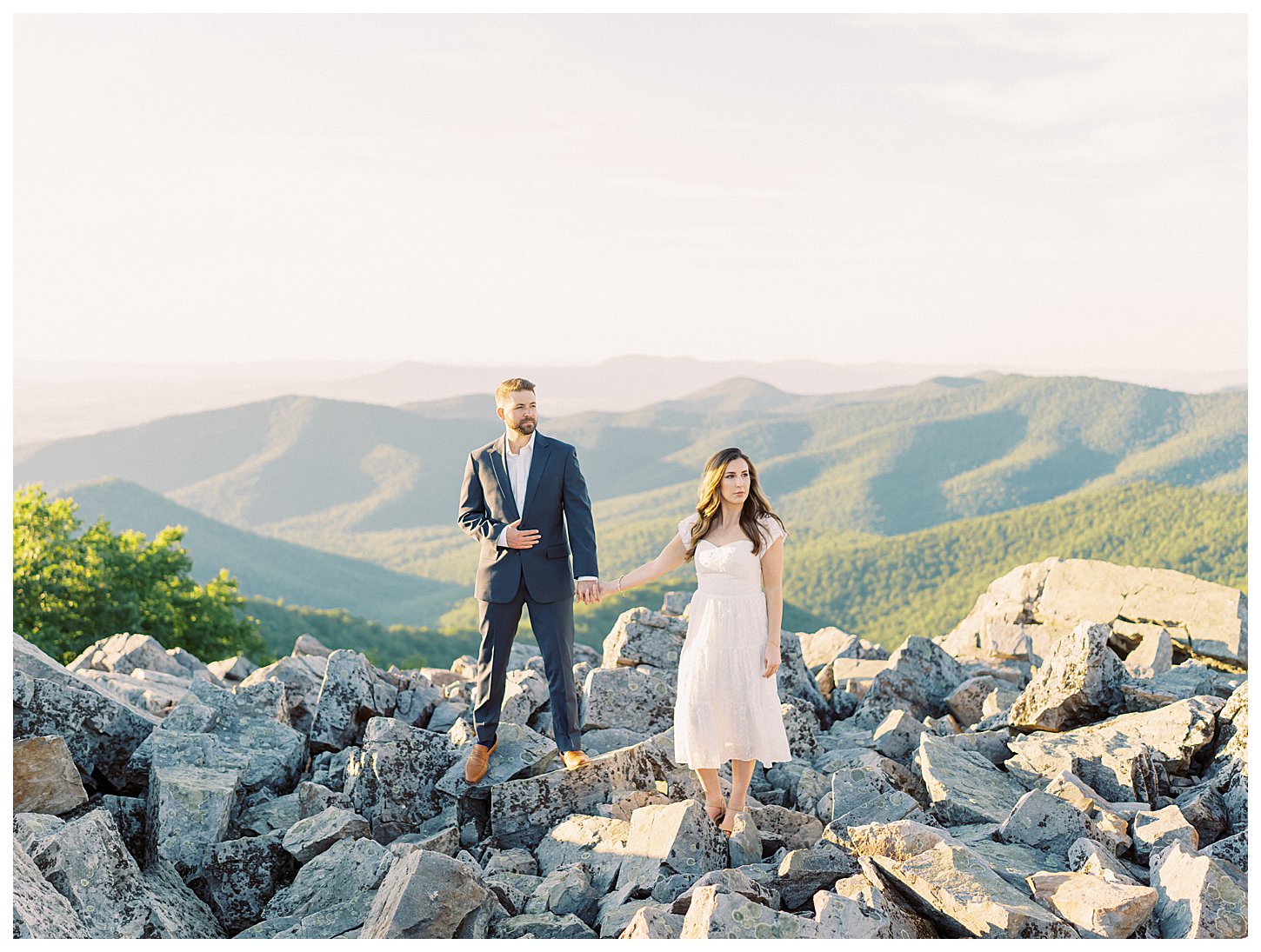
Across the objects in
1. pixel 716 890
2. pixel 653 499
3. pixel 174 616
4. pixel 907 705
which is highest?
pixel 716 890

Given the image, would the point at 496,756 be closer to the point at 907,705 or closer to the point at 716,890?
the point at 716,890

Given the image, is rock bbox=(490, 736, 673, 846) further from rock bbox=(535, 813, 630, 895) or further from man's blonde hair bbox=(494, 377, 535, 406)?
man's blonde hair bbox=(494, 377, 535, 406)

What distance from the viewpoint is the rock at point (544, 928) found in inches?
218

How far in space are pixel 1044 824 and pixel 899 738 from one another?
1966 millimetres

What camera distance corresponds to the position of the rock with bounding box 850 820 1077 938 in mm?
5125

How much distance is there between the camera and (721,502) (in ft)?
21.6

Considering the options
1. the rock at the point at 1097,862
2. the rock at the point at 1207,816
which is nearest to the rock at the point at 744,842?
the rock at the point at 1097,862

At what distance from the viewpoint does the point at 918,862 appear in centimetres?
561

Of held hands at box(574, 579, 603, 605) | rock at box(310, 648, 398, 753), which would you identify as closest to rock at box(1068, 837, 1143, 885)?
held hands at box(574, 579, 603, 605)

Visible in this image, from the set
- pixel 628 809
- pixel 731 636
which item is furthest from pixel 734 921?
pixel 628 809

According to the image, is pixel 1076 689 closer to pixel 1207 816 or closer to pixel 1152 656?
pixel 1207 816

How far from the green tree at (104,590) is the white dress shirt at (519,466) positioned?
17459 millimetres

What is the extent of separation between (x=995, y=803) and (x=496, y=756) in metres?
3.75

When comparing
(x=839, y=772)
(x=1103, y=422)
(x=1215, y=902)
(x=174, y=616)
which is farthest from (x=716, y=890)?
(x=1103, y=422)
